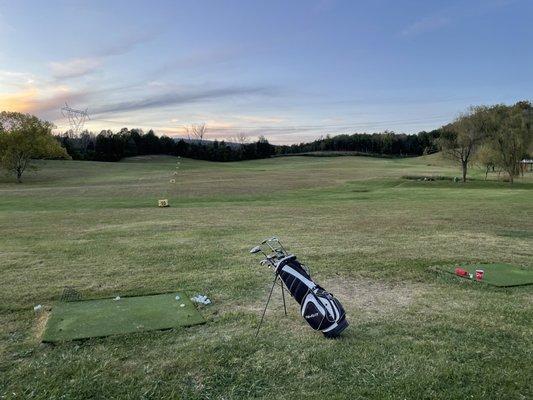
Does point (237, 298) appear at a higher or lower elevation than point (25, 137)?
lower

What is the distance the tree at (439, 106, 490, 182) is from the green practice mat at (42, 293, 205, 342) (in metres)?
42.4

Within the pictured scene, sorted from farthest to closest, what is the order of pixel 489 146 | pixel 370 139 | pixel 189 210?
pixel 370 139 → pixel 489 146 → pixel 189 210

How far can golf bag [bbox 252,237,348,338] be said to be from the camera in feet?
20.4

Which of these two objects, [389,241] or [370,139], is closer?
[389,241]

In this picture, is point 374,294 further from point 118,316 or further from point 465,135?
point 465,135

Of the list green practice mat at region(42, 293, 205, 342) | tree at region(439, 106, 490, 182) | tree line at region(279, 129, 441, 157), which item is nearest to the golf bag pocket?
green practice mat at region(42, 293, 205, 342)

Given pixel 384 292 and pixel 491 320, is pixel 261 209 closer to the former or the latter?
pixel 384 292

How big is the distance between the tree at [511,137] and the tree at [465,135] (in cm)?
94

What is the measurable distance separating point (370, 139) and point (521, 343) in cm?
13939

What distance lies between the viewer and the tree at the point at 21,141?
54.2 metres

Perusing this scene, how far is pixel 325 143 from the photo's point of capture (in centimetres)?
14362

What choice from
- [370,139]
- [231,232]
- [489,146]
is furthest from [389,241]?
[370,139]

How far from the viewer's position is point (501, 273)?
980 centimetres

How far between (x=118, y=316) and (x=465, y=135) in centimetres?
4346
